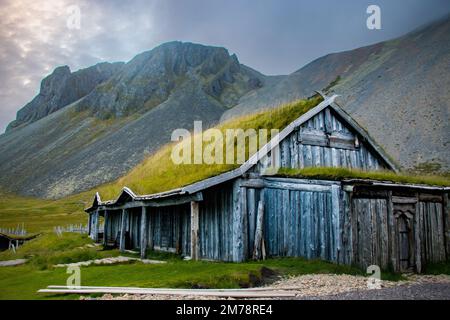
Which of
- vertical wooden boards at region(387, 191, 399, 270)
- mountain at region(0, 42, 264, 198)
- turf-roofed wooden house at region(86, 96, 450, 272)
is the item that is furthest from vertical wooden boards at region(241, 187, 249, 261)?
mountain at region(0, 42, 264, 198)

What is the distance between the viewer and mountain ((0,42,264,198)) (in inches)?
4567

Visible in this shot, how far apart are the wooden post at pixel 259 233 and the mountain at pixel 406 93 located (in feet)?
75.5

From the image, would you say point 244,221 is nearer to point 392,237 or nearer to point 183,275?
point 183,275

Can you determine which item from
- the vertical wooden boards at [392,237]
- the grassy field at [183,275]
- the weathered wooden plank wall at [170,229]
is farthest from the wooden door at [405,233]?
the weathered wooden plank wall at [170,229]

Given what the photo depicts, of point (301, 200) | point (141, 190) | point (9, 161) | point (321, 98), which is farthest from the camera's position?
point (9, 161)

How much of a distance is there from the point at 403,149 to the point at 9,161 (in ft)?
424

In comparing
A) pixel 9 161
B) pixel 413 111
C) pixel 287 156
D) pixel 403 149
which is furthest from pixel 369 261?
pixel 9 161

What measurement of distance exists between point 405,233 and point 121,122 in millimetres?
147646

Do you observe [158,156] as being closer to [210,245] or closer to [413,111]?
[210,245]

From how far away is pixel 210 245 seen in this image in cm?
1623

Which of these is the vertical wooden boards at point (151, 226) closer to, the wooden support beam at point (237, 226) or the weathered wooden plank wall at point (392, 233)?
the wooden support beam at point (237, 226)

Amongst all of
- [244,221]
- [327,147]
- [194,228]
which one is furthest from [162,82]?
[244,221]

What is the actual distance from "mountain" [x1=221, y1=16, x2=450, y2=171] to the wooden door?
22.8 m

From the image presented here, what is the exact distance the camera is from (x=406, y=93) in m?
74.3
